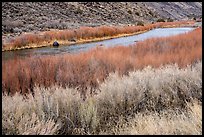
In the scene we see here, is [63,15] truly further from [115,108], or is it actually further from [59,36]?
[115,108]

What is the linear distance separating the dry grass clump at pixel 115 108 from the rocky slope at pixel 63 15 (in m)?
19.8

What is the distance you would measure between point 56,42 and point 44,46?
0.91m

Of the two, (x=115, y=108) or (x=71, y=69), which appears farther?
(x=71, y=69)

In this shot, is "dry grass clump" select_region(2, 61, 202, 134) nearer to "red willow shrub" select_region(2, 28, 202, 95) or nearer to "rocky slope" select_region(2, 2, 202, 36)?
"red willow shrub" select_region(2, 28, 202, 95)

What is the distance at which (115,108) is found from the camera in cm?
636

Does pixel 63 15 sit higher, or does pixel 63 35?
pixel 63 35

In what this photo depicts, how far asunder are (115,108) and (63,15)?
3153cm

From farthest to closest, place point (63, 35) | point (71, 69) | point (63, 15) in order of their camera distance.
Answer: point (63, 15)
point (63, 35)
point (71, 69)

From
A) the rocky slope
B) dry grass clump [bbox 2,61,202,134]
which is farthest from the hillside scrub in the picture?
dry grass clump [bbox 2,61,202,134]

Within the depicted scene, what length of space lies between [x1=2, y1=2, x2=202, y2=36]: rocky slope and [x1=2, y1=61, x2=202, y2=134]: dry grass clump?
19.8 metres

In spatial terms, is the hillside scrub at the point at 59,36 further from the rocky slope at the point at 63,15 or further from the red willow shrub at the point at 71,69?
the red willow shrub at the point at 71,69

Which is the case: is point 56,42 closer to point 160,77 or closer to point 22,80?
point 22,80

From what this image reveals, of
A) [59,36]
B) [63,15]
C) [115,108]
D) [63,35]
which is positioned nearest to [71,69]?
[115,108]

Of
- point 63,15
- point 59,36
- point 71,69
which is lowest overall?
point 63,15
